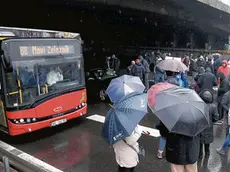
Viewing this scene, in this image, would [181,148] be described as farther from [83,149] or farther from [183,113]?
[83,149]

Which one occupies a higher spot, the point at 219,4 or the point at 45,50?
the point at 219,4

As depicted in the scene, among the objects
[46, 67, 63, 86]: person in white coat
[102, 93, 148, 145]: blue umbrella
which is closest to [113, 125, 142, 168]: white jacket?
[102, 93, 148, 145]: blue umbrella

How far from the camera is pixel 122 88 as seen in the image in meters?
5.02

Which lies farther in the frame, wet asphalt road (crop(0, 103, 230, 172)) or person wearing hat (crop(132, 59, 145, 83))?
person wearing hat (crop(132, 59, 145, 83))

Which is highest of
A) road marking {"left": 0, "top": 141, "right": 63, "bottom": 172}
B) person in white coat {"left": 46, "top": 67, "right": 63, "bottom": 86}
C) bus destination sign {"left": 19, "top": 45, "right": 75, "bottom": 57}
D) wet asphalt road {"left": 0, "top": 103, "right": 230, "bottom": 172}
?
bus destination sign {"left": 19, "top": 45, "right": 75, "bottom": 57}

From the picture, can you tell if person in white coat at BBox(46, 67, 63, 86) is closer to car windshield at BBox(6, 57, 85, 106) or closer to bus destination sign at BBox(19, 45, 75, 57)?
car windshield at BBox(6, 57, 85, 106)

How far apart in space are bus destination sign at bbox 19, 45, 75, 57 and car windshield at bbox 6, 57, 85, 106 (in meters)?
0.19

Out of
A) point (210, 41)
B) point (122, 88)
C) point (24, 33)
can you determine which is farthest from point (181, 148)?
point (210, 41)

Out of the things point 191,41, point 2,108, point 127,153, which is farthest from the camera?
point 191,41

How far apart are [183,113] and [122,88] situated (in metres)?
1.80

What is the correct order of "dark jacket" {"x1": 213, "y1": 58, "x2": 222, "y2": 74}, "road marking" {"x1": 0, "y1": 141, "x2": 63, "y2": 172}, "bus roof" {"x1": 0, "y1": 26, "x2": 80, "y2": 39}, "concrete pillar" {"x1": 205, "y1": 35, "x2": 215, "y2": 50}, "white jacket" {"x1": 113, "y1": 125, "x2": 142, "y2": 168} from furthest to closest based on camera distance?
"concrete pillar" {"x1": 205, "y1": 35, "x2": 215, "y2": 50}
"dark jacket" {"x1": 213, "y1": 58, "x2": 222, "y2": 74}
"bus roof" {"x1": 0, "y1": 26, "x2": 80, "y2": 39}
"road marking" {"x1": 0, "y1": 141, "x2": 63, "y2": 172}
"white jacket" {"x1": 113, "y1": 125, "x2": 142, "y2": 168}

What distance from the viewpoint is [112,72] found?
1378cm

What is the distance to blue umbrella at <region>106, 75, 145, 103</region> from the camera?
16.2 ft

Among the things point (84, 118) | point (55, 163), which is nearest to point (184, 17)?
point (84, 118)
